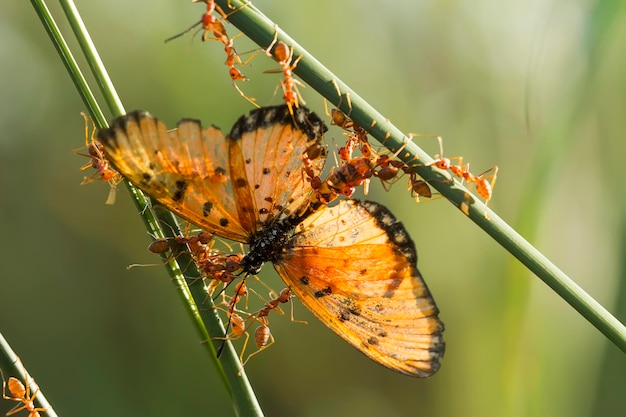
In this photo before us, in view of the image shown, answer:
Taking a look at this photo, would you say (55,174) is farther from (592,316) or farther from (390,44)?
(592,316)

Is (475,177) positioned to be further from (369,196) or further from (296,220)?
(369,196)

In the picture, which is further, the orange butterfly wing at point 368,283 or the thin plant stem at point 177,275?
the orange butterfly wing at point 368,283

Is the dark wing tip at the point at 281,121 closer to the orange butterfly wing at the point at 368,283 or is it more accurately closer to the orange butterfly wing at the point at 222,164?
the orange butterfly wing at the point at 222,164

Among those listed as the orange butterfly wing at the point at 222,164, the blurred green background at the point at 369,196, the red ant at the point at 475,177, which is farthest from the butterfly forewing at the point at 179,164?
the blurred green background at the point at 369,196

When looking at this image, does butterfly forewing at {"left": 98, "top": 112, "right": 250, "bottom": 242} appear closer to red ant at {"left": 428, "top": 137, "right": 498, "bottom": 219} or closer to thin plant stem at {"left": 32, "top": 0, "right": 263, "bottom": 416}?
thin plant stem at {"left": 32, "top": 0, "right": 263, "bottom": 416}

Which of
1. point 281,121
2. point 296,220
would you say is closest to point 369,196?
point 296,220

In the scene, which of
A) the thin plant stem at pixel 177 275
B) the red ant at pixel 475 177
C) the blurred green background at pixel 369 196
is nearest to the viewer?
the thin plant stem at pixel 177 275

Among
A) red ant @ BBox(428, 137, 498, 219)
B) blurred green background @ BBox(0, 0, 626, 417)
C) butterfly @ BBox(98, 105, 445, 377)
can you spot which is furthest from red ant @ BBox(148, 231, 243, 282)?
blurred green background @ BBox(0, 0, 626, 417)

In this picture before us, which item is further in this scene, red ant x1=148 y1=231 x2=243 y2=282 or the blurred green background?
the blurred green background

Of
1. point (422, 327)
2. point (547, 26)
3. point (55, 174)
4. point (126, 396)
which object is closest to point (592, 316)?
point (422, 327)
